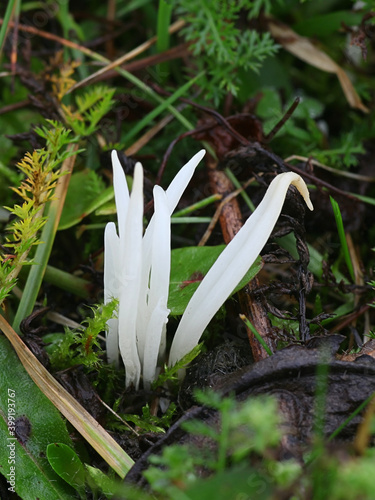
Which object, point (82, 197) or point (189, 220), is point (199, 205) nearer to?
point (189, 220)

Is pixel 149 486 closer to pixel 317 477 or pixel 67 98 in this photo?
pixel 317 477

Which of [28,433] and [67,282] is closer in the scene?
[28,433]

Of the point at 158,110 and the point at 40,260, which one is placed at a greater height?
the point at 158,110

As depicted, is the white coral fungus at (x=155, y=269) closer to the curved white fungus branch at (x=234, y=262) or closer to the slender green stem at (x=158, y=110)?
the curved white fungus branch at (x=234, y=262)

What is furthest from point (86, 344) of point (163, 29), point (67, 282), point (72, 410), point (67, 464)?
point (163, 29)

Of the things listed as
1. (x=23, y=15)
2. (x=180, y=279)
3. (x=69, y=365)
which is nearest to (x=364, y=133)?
(x=180, y=279)

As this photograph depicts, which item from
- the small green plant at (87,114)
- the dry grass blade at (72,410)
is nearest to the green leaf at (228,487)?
the dry grass blade at (72,410)

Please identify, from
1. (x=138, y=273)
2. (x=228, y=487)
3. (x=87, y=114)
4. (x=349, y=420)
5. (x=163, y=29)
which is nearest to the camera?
(x=228, y=487)
